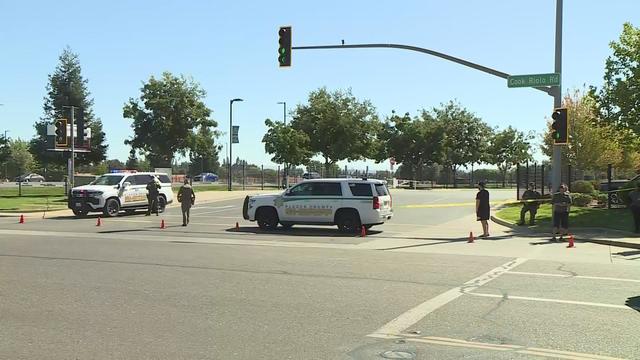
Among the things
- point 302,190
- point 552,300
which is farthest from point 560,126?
point 552,300

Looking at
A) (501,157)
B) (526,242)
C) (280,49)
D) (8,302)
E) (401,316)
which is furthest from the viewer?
(501,157)

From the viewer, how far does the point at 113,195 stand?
27109 mm

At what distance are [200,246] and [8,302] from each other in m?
7.75

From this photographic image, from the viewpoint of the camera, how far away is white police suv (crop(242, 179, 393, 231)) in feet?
67.1

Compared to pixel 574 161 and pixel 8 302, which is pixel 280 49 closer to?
pixel 8 302

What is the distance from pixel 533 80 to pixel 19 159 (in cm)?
11162

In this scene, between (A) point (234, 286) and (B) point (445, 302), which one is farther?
(A) point (234, 286)

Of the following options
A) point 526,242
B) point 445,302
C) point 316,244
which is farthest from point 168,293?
point 526,242

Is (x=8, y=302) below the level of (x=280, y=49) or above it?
below

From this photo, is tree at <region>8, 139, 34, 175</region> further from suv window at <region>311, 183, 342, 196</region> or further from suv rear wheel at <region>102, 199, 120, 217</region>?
suv window at <region>311, 183, 342, 196</region>

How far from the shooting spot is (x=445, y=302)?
8.60 metres

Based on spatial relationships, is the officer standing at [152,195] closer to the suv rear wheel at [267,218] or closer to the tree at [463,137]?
the suv rear wheel at [267,218]

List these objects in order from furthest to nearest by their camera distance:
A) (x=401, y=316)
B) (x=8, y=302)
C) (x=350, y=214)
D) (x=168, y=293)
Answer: (x=350, y=214), (x=168, y=293), (x=8, y=302), (x=401, y=316)

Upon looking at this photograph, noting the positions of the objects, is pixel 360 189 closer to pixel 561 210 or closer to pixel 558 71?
pixel 561 210
